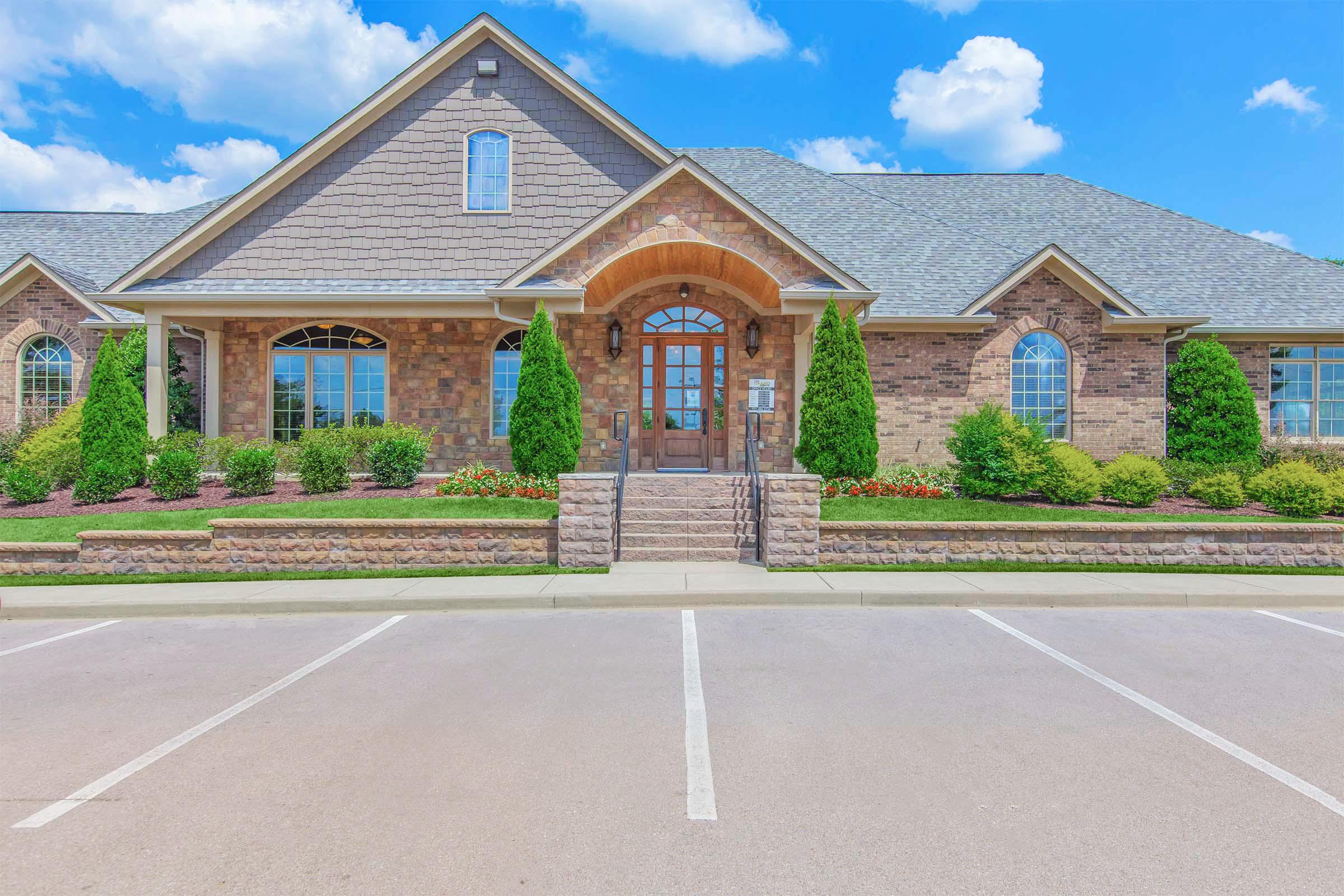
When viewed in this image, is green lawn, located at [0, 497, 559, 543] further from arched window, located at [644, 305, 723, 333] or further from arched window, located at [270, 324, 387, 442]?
arched window, located at [644, 305, 723, 333]

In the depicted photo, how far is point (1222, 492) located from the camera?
11.4 meters

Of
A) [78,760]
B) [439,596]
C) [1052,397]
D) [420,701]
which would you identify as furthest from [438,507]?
[1052,397]

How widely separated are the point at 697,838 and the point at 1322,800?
302cm

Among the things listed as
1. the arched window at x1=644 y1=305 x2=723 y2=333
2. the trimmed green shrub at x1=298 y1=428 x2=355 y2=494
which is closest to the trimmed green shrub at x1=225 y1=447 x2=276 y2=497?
the trimmed green shrub at x1=298 y1=428 x2=355 y2=494

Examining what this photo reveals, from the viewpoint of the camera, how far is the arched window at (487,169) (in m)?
15.1

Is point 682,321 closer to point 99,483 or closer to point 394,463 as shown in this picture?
point 394,463

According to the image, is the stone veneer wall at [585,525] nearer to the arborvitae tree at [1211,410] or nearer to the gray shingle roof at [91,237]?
the arborvitae tree at [1211,410]

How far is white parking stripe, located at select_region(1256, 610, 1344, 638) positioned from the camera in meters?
6.66

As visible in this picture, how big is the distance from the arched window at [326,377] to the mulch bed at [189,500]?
254 centimetres

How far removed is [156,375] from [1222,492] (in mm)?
18935

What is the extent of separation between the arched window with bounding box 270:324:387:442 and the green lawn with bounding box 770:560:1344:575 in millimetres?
10048

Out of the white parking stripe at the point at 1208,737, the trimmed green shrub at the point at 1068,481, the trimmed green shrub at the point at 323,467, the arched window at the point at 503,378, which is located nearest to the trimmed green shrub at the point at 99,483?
the trimmed green shrub at the point at 323,467

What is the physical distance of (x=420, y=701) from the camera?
478 cm

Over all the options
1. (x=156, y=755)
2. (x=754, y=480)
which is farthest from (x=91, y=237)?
(x=156, y=755)
